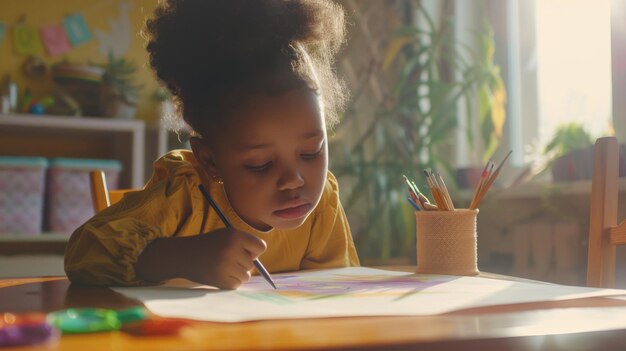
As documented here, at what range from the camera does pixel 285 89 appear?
0.80 m

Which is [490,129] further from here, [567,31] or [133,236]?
[133,236]

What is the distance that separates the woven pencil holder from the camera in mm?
861

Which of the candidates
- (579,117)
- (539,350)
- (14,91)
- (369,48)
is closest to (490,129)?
(579,117)

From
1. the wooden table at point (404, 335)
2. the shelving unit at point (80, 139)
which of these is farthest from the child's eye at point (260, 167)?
the shelving unit at point (80, 139)

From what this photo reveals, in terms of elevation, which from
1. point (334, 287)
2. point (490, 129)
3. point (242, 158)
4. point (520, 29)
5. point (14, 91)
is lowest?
point (334, 287)

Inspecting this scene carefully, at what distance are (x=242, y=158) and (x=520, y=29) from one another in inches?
70.7

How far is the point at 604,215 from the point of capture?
2.92ft

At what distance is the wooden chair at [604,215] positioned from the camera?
881 mm

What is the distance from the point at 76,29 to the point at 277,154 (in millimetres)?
2387

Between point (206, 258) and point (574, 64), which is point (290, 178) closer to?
point (206, 258)

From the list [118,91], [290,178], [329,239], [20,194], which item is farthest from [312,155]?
[118,91]

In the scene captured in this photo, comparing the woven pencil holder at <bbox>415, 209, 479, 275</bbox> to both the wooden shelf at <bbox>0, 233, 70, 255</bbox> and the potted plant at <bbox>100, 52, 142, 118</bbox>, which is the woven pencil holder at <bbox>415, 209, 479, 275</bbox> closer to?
the wooden shelf at <bbox>0, 233, 70, 255</bbox>

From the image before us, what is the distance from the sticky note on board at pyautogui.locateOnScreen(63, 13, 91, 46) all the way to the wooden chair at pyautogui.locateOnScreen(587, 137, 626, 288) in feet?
7.98

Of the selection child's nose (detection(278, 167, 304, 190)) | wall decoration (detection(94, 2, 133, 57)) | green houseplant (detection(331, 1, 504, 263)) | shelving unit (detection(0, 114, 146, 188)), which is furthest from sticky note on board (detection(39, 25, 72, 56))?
child's nose (detection(278, 167, 304, 190))
